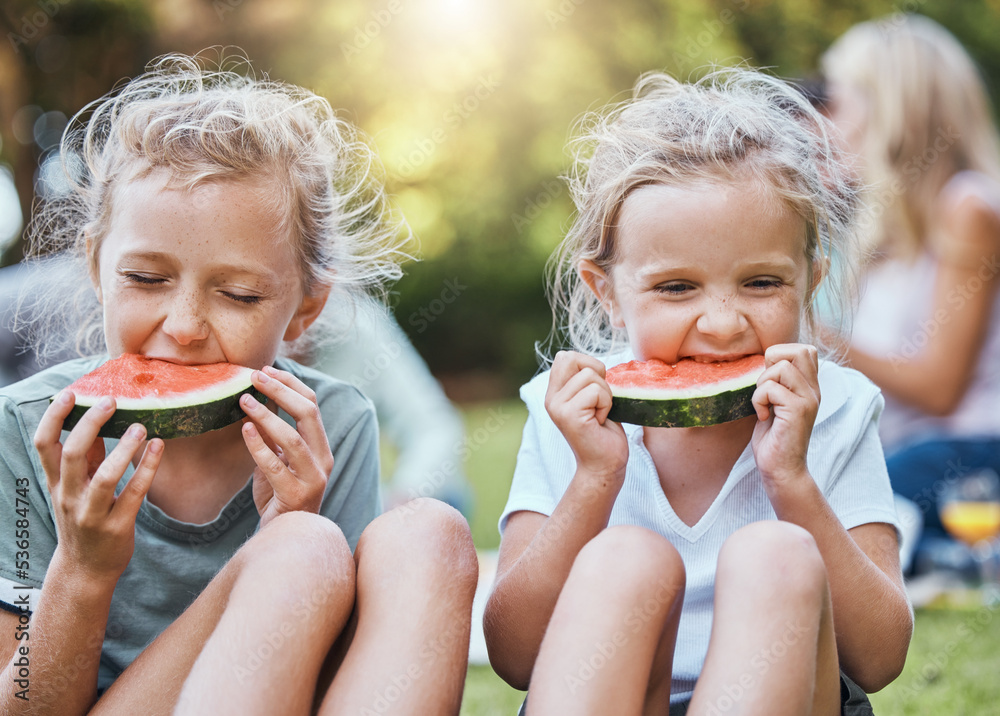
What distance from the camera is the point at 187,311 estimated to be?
8.45 feet

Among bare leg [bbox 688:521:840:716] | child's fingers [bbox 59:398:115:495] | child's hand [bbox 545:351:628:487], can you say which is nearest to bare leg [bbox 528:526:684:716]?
bare leg [bbox 688:521:840:716]

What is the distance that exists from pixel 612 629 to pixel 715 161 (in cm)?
134

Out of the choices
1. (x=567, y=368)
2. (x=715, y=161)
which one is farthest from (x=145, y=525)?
(x=715, y=161)

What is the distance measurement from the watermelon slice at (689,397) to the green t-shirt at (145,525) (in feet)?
3.03

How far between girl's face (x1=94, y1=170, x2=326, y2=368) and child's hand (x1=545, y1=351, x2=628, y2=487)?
2.93 ft

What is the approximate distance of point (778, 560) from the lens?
201cm

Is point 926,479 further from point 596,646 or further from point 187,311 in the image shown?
point 187,311

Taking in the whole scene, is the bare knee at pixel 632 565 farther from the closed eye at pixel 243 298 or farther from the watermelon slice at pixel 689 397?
the closed eye at pixel 243 298

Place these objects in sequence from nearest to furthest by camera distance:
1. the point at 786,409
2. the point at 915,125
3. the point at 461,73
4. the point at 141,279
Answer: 1. the point at 786,409
2. the point at 141,279
3. the point at 915,125
4. the point at 461,73

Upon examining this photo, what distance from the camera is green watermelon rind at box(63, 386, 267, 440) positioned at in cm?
234

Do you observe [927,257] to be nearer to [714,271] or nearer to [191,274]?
[714,271]

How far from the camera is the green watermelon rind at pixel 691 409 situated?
2428mm

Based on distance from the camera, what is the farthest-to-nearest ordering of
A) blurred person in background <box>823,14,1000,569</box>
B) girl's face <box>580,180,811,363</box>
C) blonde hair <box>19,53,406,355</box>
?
blurred person in background <box>823,14,1000,569</box> → blonde hair <box>19,53,406,355</box> → girl's face <box>580,180,811,363</box>

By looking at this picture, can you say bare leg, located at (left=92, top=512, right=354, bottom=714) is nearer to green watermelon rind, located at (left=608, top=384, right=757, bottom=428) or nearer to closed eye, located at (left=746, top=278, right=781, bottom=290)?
green watermelon rind, located at (left=608, top=384, right=757, bottom=428)
